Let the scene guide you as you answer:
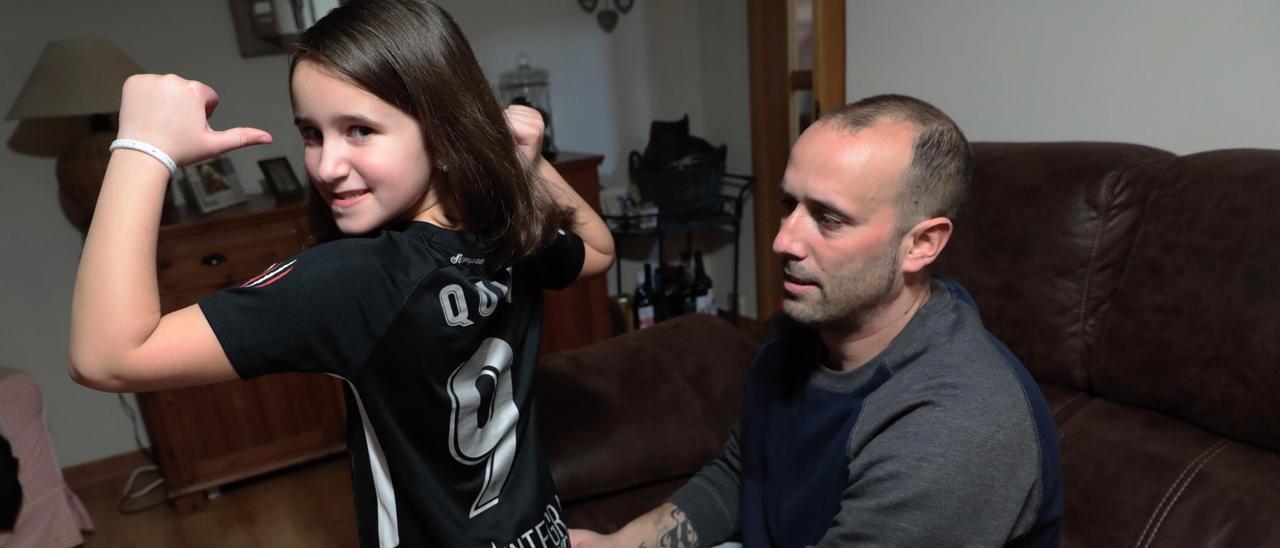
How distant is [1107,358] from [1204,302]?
0.18 m

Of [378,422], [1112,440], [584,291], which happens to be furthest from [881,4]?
[378,422]

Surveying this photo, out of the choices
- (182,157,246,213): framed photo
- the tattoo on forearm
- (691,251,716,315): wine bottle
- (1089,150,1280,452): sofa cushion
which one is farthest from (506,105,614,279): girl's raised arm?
(691,251,716,315): wine bottle

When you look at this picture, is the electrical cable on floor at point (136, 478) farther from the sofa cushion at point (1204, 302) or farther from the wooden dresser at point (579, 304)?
the sofa cushion at point (1204, 302)

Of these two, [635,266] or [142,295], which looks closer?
[142,295]

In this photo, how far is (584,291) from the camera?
282cm

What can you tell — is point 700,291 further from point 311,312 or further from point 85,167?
point 311,312

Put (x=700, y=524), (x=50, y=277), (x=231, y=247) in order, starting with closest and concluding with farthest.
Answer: (x=700, y=524)
(x=231, y=247)
(x=50, y=277)

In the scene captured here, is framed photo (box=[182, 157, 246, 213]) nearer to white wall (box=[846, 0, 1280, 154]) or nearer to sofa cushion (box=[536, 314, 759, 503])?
sofa cushion (box=[536, 314, 759, 503])

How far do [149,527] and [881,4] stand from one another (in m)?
2.55

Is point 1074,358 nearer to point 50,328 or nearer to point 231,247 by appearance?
point 231,247

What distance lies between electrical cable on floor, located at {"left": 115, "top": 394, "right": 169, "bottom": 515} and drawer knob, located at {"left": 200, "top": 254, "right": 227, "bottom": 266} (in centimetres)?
76

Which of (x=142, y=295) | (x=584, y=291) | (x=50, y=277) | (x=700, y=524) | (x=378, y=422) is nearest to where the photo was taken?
(x=142, y=295)

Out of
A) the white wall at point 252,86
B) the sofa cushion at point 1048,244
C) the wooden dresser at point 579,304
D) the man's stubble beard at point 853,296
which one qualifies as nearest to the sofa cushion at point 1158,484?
the sofa cushion at point 1048,244

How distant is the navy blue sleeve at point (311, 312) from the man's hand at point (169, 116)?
127mm
